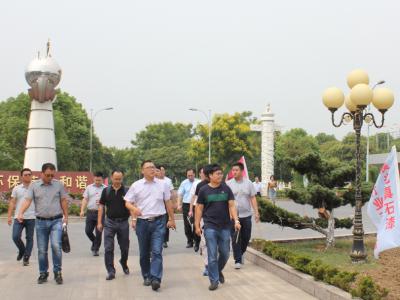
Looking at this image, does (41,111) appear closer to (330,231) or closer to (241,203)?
(330,231)

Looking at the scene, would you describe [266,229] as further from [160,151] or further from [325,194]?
[160,151]

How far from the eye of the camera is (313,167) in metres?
11.5

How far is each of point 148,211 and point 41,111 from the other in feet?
77.4

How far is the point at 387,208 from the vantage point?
839cm

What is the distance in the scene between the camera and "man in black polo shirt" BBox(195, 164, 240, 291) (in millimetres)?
7992

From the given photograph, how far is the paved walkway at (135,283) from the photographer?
7461 millimetres

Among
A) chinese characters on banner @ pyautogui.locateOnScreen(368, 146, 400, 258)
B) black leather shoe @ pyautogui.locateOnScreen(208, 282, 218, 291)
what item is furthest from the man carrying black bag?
chinese characters on banner @ pyautogui.locateOnScreen(368, 146, 400, 258)

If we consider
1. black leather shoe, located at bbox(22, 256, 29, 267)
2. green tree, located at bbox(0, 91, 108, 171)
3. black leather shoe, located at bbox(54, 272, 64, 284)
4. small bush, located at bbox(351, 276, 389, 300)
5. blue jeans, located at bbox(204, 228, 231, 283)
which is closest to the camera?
small bush, located at bbox(351, 276, 389, 300)

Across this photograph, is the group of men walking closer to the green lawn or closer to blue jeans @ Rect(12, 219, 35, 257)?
blue jeans @ Rect(12, 219, 35, 257)

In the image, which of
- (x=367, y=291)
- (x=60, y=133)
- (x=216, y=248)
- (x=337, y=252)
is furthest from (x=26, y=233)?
(x=60, y=133)

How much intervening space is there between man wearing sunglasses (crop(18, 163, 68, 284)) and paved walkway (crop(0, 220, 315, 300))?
269mm

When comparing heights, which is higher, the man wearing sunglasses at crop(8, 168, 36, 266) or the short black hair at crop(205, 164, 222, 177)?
the short black hair at crop(205, 164, 222, 177)

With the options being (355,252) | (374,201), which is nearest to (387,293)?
(374,201)

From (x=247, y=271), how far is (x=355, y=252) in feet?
5.76
